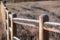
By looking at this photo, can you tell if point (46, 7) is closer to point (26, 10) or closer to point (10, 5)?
point (26, 10)

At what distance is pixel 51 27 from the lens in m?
1.98

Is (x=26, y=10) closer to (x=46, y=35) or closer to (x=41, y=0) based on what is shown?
(x=41, y=0)

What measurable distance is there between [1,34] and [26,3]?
4661 millimetres

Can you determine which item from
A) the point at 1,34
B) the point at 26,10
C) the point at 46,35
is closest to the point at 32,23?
the point at 46,35

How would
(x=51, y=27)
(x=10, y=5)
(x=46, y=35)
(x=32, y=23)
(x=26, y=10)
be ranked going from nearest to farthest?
(x=51, y=27) → (x=46, y=35) → (x=32, y=23) → (x=26, y=10) → (x=10, y=5)

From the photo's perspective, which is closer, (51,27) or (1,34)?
(51,27)

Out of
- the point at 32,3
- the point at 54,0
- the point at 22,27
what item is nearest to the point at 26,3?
the point at 32,3

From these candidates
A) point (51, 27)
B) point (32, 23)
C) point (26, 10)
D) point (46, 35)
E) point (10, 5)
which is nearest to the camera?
point (51, 27)

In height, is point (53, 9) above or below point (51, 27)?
below

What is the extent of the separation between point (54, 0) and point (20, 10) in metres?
2.20

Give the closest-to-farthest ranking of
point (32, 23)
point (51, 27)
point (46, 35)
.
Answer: point (51, 27)
point (46, 35)
point (32, 23)

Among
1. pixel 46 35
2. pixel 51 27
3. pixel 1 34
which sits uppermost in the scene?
pixel 51 27

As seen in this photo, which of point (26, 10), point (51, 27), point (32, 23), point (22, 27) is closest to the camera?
point (51, 27)

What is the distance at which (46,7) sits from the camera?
9172 mm
